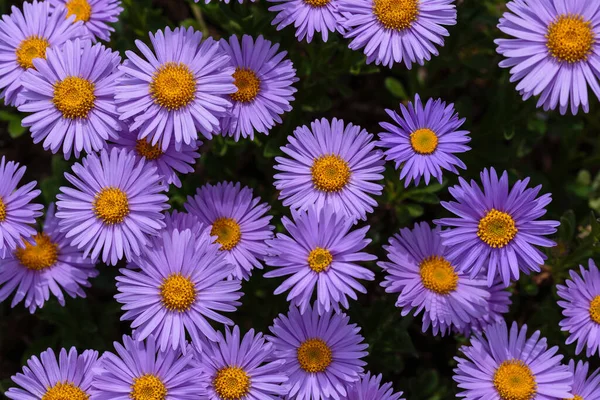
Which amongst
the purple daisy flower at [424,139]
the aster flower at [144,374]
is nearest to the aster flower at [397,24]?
the purple daisy flower at [424,139]

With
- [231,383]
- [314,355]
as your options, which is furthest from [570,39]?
[231,383]

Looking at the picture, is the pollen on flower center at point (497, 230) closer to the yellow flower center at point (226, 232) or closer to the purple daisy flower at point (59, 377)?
the yellow flower center at point (226, 232)

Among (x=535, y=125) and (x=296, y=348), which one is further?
(x=535, y=125)

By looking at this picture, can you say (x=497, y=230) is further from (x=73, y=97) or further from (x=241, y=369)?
(x=73, y=97)

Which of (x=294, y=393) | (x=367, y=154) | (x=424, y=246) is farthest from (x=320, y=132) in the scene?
(x=294, y=393)

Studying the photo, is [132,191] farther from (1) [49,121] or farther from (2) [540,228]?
(2) [540,228]

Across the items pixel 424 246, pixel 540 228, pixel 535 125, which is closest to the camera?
pixel 540 228
